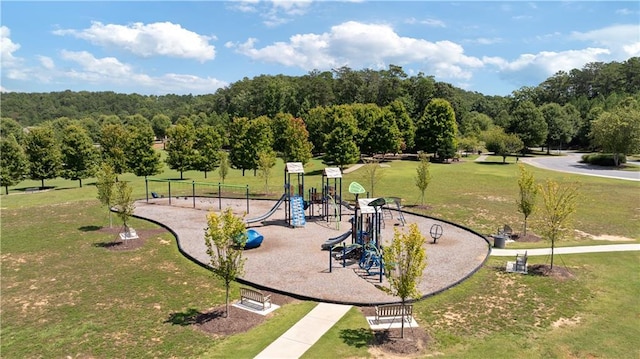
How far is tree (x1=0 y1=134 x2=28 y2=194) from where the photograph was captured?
4778cm

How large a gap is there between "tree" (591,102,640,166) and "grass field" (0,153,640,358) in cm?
3865

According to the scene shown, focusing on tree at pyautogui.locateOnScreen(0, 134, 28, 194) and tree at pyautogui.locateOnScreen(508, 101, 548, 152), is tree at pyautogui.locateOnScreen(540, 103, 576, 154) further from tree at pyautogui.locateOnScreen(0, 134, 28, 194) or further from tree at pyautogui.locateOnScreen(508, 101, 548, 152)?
tree at pyautogui.locateOnScreen(0, 134, 28, 194)

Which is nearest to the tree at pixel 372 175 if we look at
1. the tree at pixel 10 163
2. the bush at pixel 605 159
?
the tree at pixel 10 163

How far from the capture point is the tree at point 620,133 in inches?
2298

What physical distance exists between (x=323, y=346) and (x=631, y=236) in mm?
23904

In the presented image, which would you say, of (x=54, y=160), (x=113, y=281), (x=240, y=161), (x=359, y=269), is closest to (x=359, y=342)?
(x=359, y=269)

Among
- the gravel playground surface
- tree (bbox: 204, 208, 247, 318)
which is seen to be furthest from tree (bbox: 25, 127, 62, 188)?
tree (bbox: 204, 208, 247, 318)

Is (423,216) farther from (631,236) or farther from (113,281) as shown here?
(113,281)

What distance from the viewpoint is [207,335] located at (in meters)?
14.1

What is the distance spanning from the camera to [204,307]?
53.4 ft

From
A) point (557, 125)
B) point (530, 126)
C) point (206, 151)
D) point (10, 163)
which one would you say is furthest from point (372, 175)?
point (557, 125)

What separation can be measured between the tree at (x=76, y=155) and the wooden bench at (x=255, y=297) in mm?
44948

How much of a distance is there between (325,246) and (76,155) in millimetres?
42623

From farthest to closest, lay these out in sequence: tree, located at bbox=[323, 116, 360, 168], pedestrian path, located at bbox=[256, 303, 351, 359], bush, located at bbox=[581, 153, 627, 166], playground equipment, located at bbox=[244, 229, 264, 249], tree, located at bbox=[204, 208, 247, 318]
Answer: bush, located at bbox=[581, 153, 627, 166] → tree, located at bbox=[323, 116, 360, 168] → playground equipment, located at bbox=[244, 229, 264, 249] → tree, located at bbox=[204, 208, 247, 318] → pedestrian path, located at bbox=[256, 303, 351, 359]
